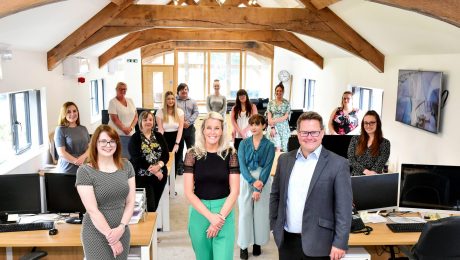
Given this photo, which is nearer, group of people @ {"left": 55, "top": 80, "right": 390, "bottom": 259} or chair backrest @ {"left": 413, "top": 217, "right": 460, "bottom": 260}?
group of people @ {"left": 55, "top": 80, "right": 390, "bottom": 259}

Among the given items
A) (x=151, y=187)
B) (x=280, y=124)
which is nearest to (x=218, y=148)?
(x=151, y=187)

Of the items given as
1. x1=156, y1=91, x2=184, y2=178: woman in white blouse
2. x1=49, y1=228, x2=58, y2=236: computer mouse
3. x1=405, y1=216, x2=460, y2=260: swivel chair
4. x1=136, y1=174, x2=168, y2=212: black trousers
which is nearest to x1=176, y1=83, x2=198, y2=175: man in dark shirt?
x1=156, y1=91, x2=184, y2=178: woman in white blouse

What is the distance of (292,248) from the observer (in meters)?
2.70

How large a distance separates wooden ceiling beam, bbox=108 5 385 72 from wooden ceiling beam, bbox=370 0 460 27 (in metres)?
3.28

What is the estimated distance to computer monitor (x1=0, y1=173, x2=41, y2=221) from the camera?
3.23m

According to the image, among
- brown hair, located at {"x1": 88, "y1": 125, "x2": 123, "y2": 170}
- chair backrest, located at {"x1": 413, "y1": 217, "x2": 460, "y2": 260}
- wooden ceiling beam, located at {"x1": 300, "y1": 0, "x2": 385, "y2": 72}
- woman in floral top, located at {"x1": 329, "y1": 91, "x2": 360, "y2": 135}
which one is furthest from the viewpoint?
woman in floral top, located at {"x1": 329, "y1": 91, "x2": 360, "y2": 135}

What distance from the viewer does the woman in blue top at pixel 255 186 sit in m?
4.02

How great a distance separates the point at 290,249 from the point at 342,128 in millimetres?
4069

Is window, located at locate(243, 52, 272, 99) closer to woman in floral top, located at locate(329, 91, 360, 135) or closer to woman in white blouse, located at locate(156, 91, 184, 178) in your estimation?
woman in floral top, located at locate(329, 91, 360, 135)

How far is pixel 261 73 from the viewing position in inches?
606

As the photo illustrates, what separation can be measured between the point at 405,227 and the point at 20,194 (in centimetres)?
302

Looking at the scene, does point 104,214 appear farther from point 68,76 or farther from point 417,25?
point 68,76

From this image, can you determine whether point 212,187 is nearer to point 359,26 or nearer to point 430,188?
point 430,188

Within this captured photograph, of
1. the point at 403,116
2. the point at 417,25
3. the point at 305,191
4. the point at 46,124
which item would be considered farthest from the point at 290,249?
the point at 46,124
